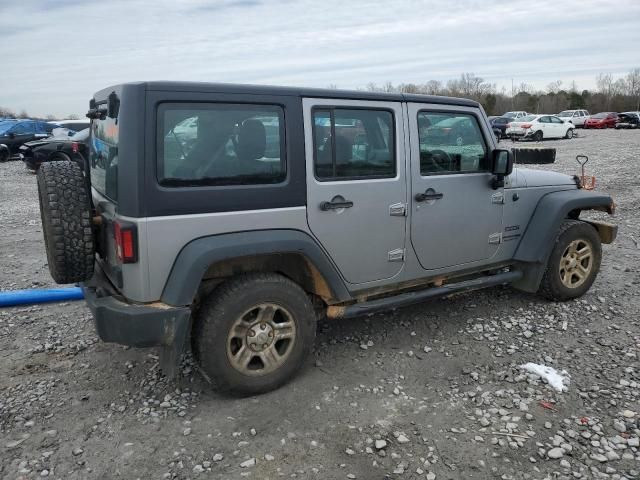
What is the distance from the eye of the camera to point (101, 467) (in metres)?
2.86

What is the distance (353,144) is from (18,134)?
71.7 feet

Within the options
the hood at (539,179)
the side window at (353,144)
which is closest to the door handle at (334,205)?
the side window at (353,144)

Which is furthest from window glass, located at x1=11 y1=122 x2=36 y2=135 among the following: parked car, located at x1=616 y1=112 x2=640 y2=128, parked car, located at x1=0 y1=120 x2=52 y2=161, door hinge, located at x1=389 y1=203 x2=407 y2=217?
parked car, located at x1=616 y1=112 x2=640 y2=128

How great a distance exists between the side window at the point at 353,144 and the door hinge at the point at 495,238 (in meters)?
1.25

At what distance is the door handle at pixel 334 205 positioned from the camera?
11.6 feet

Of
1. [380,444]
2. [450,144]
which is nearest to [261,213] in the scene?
[380,444]

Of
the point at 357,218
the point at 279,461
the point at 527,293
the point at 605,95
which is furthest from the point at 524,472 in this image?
the point at 605,95

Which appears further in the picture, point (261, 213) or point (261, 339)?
point (261, 339)

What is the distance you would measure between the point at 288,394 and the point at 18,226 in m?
7.66

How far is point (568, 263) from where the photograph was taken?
5035 millimetres

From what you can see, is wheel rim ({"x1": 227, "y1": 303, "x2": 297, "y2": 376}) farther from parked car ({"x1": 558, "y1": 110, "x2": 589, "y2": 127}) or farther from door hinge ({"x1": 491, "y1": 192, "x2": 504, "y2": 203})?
parked car ({"x1": 558, "y1": 110, "x2": 589, "y2": 127})

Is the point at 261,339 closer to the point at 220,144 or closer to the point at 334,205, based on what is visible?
the point at 334,205

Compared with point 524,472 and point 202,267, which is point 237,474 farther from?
point 524,472

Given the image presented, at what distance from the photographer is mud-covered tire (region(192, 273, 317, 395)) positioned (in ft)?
10.8
